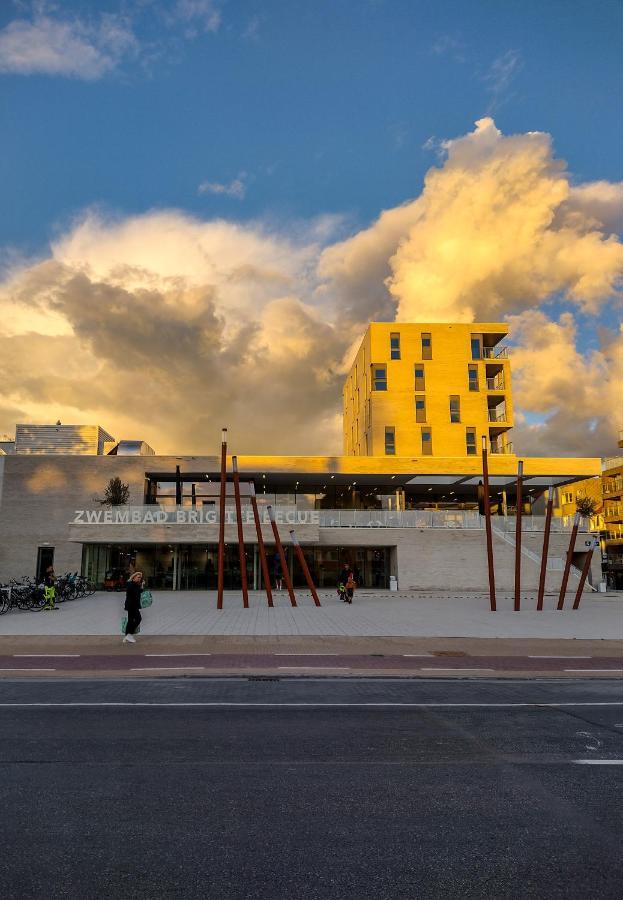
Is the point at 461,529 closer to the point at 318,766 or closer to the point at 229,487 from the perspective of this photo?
the point at 229,487

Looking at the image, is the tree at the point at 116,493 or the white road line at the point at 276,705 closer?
the white road line at the point at 276,705

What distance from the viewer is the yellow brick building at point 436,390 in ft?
188

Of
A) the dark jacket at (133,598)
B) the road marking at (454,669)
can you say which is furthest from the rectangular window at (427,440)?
the road marking at (454,669)

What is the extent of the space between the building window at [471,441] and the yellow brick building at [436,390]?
9 centimetres

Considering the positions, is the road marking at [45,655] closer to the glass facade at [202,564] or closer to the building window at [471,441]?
the glass facade at [202,564]

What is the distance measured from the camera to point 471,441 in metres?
56.8

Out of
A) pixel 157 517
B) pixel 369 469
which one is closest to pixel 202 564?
pixel 157 517

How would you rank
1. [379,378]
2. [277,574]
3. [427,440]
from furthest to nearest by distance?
[379,378] → [427,440] → [277,574]

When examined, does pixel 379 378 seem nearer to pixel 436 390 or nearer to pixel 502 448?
pixel 436 390

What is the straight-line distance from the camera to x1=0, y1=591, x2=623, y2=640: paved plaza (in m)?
19.0

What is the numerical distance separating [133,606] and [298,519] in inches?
822

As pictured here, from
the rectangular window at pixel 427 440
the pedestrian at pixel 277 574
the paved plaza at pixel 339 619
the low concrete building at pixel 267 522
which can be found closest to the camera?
the paved plaza at pixel 339 619

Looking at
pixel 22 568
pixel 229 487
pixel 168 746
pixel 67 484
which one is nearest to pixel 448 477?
pixel 229 487

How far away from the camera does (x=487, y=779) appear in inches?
247
